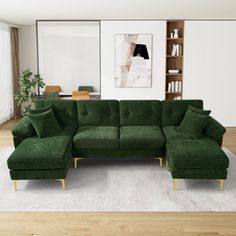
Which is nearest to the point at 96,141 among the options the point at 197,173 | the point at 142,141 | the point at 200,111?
the point at 142,141

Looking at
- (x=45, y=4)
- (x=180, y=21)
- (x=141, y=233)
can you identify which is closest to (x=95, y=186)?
(x=141, y=233)

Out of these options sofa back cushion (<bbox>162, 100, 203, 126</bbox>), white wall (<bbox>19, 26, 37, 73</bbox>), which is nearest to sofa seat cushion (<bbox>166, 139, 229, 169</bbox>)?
sofa back cushion (<bbox>162, 100, 203, 126</bbox>)

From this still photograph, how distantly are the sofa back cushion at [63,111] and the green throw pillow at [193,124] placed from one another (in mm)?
1711

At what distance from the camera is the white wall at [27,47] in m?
9.24

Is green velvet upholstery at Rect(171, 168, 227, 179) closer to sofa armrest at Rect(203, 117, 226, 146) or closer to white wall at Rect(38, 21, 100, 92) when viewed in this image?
sofa armrest at Rect(203, 117, 226, 146)

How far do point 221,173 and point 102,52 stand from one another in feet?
15.1

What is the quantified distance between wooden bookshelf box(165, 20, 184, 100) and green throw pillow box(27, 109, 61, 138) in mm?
3666

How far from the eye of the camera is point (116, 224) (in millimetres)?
3420

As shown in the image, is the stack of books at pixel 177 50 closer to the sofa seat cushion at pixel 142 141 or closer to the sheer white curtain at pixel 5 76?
the sofa seat cushion at pixel 142 141

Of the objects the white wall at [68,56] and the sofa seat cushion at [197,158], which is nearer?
the sofa seat cushion at [197,158]

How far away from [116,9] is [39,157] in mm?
3431

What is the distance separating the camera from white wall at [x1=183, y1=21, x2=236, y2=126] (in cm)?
787

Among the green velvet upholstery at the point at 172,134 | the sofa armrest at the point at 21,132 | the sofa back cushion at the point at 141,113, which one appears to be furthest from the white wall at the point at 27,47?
the green velvet upholstery at the point at 172,134

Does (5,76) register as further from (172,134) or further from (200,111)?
(200,111)
